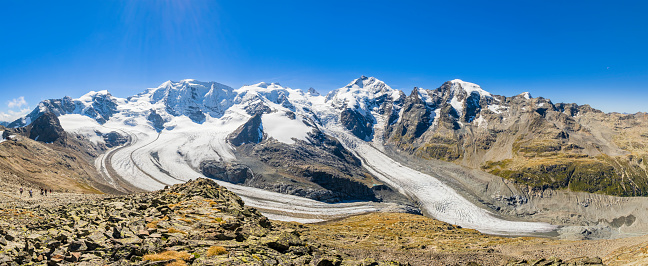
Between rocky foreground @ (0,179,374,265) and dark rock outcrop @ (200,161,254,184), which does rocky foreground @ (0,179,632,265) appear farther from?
dark rock outcrop @ (200,161,254,184)

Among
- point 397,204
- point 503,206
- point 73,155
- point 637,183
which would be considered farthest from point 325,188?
point 637,183

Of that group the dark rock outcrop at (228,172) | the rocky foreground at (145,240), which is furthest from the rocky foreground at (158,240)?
the dark rock outcrop at (228,172)

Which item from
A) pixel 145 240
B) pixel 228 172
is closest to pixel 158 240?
pixel 145 240

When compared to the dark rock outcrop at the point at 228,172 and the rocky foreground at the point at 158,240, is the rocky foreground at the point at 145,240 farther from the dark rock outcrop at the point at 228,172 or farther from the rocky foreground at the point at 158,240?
the dark rock outcrop at the point at 228,172

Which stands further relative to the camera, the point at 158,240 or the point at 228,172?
the point at 228,172

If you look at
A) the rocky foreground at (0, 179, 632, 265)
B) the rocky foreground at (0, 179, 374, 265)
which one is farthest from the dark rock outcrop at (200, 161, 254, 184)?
the rocky foreground at (0, 179, 374, 265)

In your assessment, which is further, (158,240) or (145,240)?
(158,240)

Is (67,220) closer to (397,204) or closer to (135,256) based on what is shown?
(135,256)

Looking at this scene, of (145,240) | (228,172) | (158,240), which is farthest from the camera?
(228,172)

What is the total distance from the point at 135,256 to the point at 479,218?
163 meters

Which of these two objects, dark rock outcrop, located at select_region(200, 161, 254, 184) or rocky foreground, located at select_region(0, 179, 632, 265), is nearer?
rocky foreground, located at select_region(0, 179, 632, 265)

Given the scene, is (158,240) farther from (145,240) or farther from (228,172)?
(228,172)

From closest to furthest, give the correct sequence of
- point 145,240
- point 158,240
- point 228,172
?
point 145,240, point 158,240, point 228,172

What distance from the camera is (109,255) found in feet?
50.1
